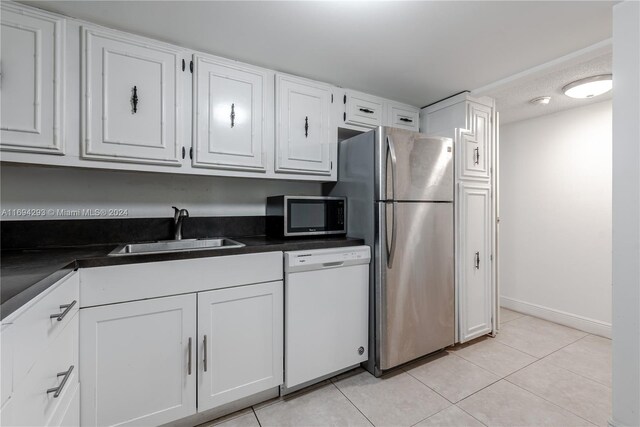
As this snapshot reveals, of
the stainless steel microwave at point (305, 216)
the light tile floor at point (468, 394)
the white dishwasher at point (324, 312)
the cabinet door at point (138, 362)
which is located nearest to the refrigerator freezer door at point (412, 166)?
the stainless steel microwave at point (305, 216)

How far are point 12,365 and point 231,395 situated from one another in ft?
3.62

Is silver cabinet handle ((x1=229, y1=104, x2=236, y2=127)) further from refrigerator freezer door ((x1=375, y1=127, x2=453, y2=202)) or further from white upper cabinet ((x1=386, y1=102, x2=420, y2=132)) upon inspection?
white upper cabinet ((x1=386, y1=102, x2=420, y2=132))

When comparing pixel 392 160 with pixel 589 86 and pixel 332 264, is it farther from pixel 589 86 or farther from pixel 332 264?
pixel 589 86

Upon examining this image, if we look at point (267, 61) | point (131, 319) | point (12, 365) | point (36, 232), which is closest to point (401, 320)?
point (131, 319)

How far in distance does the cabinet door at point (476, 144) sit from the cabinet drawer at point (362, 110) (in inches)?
28.6

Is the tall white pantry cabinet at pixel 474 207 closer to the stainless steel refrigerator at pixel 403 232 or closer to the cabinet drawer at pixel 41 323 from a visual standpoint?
the stainless steel refrigerator at pixel 403 232

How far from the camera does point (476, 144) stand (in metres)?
2.56

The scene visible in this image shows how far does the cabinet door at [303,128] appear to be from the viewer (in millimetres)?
2119

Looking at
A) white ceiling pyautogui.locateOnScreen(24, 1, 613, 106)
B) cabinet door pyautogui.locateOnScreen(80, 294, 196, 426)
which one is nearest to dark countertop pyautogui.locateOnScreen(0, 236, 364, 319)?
cabinet door pyautogui.locateOnScreen(80, 294, 196, 426)

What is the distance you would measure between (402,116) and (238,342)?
2.38 meters

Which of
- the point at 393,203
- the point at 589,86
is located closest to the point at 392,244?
the point at 393,203

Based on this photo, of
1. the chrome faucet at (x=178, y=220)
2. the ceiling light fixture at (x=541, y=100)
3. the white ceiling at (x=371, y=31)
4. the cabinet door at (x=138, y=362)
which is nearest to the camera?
the cabinet door at (x=138, y=362)

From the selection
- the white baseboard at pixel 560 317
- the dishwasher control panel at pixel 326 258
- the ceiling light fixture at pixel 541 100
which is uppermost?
the ceiling light fixture at pixel 541 100

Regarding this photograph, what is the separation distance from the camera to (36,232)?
1.68 metres
